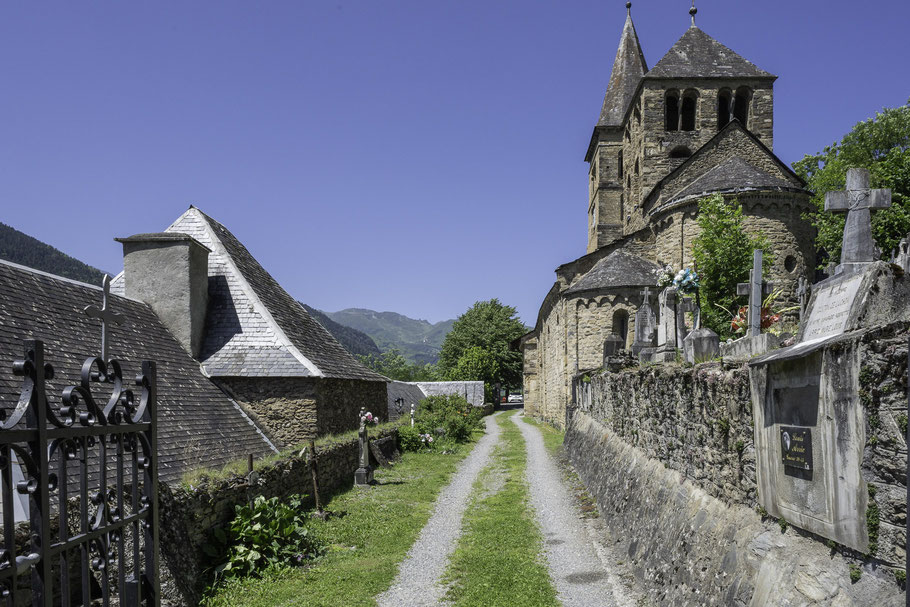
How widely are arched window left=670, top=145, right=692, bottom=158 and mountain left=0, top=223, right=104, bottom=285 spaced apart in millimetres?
98441

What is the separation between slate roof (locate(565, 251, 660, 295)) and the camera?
29.2 m

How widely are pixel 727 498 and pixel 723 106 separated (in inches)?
1381

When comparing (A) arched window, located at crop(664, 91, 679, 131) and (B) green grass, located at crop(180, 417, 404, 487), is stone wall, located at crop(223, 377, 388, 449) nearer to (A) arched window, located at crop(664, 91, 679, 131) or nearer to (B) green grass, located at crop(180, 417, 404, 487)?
(B) green grass, located at crop(180, 417, 404, 487)

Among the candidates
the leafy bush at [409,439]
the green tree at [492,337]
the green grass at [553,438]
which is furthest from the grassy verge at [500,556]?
the green tree at [492,337]

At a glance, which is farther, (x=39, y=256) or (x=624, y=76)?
(x=39, y=256)

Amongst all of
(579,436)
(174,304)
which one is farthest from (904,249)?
(174,304)

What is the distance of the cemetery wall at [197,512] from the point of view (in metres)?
7.41

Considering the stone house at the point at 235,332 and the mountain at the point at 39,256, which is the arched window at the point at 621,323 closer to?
the stone house at the point at 235,332

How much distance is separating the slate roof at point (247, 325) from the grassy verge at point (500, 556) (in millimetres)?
5251

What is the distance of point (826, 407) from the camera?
4402 mm

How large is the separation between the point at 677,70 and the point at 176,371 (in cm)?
3231

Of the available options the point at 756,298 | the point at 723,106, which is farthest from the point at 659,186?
the point at 756,298

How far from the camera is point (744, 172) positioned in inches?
1095

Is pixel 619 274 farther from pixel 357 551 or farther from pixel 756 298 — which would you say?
pixel 357 551
